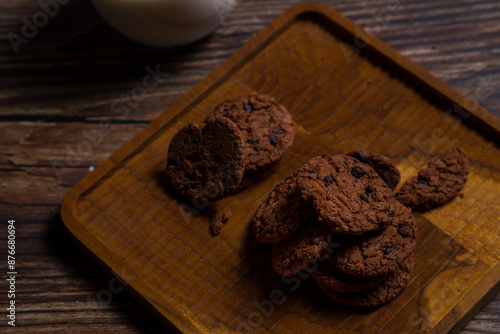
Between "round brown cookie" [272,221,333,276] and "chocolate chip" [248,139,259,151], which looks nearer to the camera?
"round brown cookie" [272,221,333,276]

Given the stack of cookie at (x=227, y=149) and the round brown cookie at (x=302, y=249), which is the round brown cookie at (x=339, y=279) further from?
the stack of cookie at (x=227, y=149)

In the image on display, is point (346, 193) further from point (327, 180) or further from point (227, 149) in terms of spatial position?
point (227, 149)

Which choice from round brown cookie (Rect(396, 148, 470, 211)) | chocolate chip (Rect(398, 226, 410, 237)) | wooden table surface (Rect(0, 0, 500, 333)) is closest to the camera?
chocolate chip (Rect(398, 226, 410, 237))

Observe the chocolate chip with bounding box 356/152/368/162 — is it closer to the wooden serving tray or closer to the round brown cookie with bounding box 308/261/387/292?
the wooden serving tray

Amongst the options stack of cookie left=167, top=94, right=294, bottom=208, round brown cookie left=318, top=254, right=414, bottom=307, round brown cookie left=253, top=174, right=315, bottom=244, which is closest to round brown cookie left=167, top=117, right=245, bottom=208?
stack of cookie left=167, top=94, right=294, bottom=208

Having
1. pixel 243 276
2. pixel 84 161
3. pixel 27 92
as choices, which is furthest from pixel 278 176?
pixel 27 92

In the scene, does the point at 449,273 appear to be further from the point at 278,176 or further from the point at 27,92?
the point at 27,92
